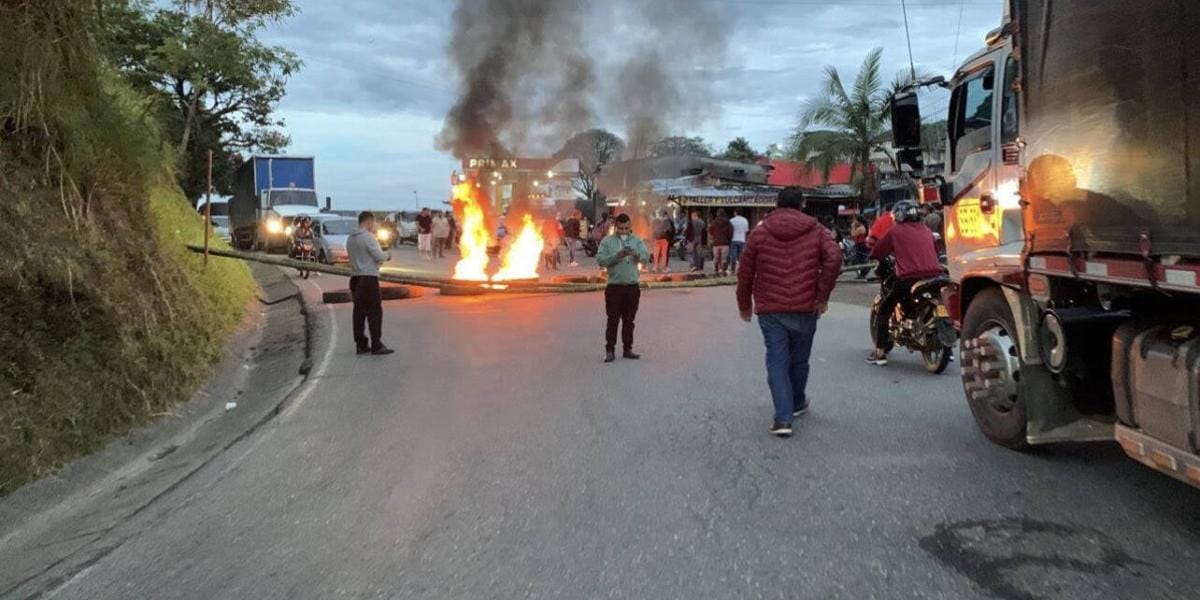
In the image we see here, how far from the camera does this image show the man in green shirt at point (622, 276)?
867 cm

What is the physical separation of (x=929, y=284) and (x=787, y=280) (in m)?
2.48

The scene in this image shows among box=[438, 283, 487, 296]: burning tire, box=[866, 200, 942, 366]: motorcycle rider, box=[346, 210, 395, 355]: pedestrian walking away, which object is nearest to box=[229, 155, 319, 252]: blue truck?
box=[438, 283, 487, 296]: burning tire

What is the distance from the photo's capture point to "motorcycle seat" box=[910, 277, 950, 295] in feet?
24.5

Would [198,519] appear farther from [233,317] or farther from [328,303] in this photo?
[328,303]

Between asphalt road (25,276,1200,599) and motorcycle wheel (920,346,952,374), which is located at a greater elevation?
motorcycle wheel (920,346,952,374)

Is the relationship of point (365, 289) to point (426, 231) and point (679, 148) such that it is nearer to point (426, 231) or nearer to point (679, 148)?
point (426, 231)

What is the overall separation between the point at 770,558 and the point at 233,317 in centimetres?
980

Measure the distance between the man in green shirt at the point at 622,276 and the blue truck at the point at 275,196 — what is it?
23.7 meters

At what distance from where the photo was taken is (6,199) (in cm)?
622

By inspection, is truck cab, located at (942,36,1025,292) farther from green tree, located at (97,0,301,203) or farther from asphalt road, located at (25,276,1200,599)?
green tree, located at (97,0,301,203)

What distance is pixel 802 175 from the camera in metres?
33.5

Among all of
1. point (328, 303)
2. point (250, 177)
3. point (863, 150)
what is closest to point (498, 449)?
point (328, 303)

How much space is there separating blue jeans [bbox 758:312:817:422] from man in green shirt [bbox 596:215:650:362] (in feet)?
9.73

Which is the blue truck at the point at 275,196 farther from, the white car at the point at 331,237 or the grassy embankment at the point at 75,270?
the grassy embankment at the point at 75,270
